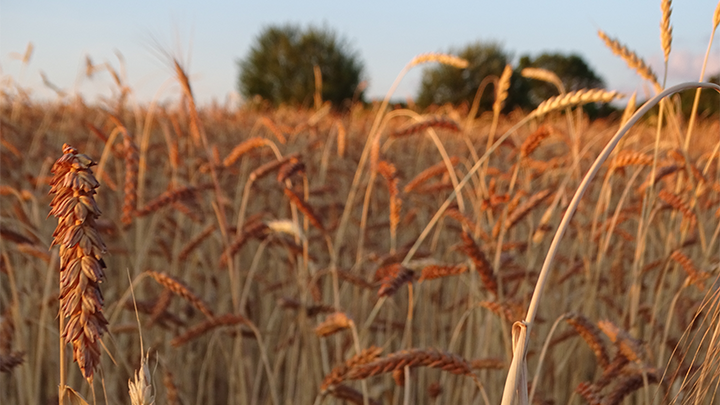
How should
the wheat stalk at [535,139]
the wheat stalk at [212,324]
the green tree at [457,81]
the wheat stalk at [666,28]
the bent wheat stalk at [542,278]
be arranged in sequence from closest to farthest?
the bent wheat stalk at [542,278] → the wheat stalk at [666,28] → the wheat stalk at [212,324] → the wheat stalk at [535,139] → the green tree at [457,81]

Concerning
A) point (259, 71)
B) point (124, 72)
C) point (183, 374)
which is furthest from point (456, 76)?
point (183, 374)

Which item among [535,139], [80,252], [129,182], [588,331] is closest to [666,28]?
[535,139]

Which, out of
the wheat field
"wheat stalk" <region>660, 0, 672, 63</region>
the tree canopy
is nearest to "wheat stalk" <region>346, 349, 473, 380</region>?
the wheat field

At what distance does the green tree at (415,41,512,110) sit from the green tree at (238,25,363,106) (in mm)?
2798

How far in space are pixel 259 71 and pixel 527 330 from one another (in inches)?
908

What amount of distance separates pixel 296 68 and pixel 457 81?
20.5 feet

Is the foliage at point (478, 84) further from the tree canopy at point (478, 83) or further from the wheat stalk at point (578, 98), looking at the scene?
the wheat stalk at point (578, 98)

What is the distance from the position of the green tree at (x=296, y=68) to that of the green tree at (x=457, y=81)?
9.18ft

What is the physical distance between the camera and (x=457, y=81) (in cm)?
Result: 1980

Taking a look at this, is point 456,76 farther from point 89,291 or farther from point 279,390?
point 89,291

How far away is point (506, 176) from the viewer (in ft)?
6.84

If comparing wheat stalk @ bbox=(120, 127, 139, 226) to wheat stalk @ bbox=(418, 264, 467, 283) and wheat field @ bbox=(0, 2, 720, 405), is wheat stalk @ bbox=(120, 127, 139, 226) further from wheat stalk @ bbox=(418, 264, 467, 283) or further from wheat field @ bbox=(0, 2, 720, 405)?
wheat stalk @ bbox=(418, 264, 467, 283)

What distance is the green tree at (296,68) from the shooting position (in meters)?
20.8

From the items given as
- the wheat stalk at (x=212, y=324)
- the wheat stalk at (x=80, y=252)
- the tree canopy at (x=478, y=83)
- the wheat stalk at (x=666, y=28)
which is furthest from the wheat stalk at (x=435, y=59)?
the tree canopy at (x=478, y=83)
